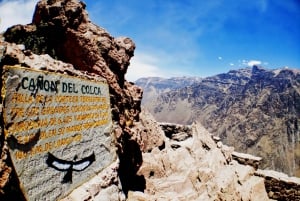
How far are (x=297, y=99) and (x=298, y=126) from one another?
71.2ft

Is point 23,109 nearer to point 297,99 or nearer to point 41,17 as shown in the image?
point 41,17

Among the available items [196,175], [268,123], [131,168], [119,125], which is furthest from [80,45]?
[268,123]

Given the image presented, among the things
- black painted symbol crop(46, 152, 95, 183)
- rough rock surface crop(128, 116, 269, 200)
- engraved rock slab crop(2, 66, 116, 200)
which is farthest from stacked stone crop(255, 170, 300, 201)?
black painted symbol crop(46, 152, 95, 183)

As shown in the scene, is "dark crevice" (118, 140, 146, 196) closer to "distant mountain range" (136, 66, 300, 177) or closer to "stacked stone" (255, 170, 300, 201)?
"stacked stone" (255, 170, 300, 201)

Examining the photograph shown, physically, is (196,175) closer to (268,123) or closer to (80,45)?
(80,45)

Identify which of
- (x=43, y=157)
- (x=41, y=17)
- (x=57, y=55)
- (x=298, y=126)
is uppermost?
(x=41, y=17)

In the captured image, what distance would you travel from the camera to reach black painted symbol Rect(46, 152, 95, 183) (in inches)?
175

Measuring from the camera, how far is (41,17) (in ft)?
27.1

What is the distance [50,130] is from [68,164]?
777 millimetres

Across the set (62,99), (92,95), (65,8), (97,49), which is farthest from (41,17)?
(62,99)

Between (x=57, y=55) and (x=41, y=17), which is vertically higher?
(x=41, y=17)

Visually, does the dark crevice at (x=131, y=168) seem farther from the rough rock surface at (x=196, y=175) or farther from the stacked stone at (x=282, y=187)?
the stacked stone at (x=282, y=187)

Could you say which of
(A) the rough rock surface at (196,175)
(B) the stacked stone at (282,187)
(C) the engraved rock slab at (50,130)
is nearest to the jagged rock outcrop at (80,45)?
(A) the rough rock surface at (196,175)

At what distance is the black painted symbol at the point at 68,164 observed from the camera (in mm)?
4441
